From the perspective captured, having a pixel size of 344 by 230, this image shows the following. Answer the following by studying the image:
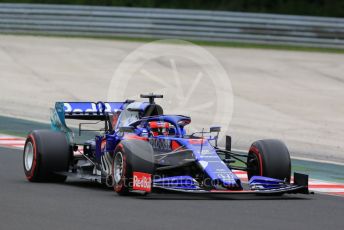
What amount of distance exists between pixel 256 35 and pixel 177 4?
6.35m

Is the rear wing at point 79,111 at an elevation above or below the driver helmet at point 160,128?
above

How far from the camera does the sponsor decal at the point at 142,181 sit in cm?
1251

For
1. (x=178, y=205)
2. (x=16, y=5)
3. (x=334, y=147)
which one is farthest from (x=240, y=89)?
(x=178, y=205)

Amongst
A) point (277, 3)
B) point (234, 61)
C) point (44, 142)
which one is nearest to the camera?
point (44, 142)

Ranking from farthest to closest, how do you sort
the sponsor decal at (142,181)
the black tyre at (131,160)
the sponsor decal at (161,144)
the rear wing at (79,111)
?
the rear wing at (79,111) < the sponsor decal at (161,144) < the black tyre at (131,160) < the sponsor decal at (142,181)

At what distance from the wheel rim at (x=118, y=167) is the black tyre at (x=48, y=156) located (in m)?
1.52

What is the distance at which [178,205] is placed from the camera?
12227 mm

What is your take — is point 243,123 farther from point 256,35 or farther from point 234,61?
point 256,35

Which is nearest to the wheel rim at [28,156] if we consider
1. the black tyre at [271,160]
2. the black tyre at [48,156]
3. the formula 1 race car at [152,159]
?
the formula 1 race car at [152,159]

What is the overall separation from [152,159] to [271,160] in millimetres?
1772

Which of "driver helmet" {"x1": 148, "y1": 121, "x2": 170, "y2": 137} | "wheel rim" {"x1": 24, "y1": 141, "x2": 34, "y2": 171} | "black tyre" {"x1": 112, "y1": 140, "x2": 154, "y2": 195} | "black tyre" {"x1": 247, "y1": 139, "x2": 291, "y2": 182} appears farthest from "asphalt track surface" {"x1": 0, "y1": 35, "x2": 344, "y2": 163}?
"black tyre" {"x1": 112, "y1": 140, "x2": 154, "y2": 195}

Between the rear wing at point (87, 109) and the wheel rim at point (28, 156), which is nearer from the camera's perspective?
the wheel rim at point (28, 156)

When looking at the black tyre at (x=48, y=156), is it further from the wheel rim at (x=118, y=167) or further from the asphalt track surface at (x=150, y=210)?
the wheel rim at (x=118, y=167)

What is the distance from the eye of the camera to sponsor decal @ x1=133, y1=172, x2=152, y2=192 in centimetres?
1251
